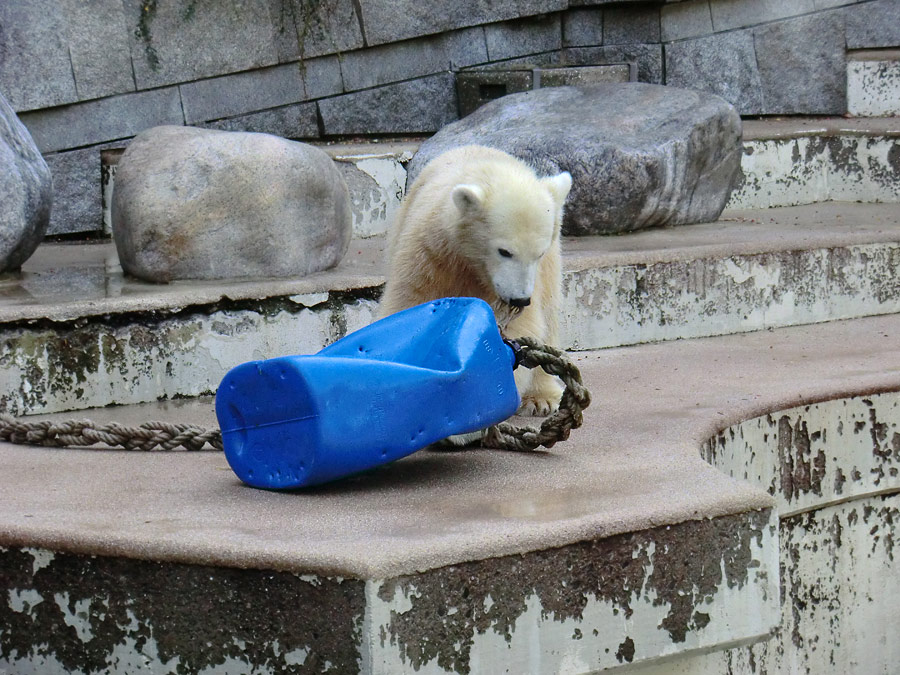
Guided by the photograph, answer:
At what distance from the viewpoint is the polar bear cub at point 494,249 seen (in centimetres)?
304

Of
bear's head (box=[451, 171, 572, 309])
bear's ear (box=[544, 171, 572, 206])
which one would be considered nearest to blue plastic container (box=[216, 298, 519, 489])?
bear's head (box=[451, 171, 572, 309])

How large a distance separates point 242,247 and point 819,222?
2939mm

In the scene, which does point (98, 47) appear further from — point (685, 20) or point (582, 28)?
point (685, 20)

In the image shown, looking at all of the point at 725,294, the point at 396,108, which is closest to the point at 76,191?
the point at 396,108

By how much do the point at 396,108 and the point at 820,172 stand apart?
2.49 m

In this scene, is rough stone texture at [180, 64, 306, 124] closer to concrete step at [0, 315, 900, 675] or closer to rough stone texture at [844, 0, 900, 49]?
rough stone texture at [844, 0, 900, 49]

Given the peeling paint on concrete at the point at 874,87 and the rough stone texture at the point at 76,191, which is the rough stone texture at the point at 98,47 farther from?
the peeling paint on concrete at the point at 874,87

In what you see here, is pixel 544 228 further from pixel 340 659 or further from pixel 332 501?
pixel 340 659

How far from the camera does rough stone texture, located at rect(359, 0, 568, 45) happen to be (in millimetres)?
7085

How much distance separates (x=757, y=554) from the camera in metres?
2.38

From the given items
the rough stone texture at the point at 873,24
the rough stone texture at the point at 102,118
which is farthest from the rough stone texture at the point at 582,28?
the rough stone texture at the point at 102,118

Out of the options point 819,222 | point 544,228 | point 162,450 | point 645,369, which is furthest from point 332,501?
point 819,222

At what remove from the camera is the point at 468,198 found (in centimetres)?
309

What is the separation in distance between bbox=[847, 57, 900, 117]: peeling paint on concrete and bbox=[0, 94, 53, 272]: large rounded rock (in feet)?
18.2
